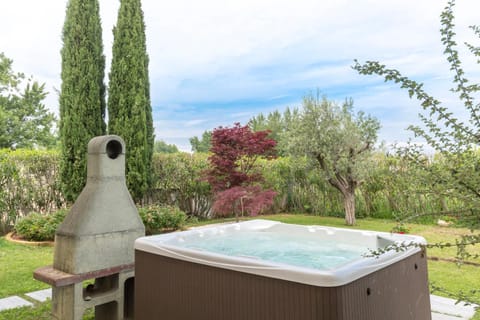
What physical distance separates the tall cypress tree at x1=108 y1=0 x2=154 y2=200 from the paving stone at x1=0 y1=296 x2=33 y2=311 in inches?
181

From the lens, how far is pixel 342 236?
371cm

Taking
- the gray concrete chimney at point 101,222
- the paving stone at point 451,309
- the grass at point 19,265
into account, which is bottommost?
the paving stone at point 451,309

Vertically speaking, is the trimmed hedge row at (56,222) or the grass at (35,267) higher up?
the trimmed hedge row at (56,222)

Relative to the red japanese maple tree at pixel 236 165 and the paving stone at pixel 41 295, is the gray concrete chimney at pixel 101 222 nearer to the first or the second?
the paving stone at pixel 41 295

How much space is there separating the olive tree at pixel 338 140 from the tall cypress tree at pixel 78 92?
505cm

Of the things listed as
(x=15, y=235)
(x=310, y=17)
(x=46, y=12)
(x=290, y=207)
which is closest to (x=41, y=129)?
(x=46, y=12)

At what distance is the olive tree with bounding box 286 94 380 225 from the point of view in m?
7.98

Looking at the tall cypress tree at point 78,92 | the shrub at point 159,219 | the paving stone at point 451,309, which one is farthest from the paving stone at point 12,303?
the tall cypress tree at point 78,92

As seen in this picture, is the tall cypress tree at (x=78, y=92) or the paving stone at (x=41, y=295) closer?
the paving stone at (x=41, y=295)

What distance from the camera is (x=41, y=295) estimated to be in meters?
3.76

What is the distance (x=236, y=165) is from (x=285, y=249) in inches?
175

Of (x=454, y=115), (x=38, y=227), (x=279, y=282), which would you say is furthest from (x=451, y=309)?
(x=38, y=227)

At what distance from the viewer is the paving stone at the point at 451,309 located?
3.08 metres

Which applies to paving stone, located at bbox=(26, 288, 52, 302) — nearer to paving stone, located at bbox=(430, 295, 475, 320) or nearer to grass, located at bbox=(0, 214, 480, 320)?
grass, located at bbox=(0, 214, 480, 320)
